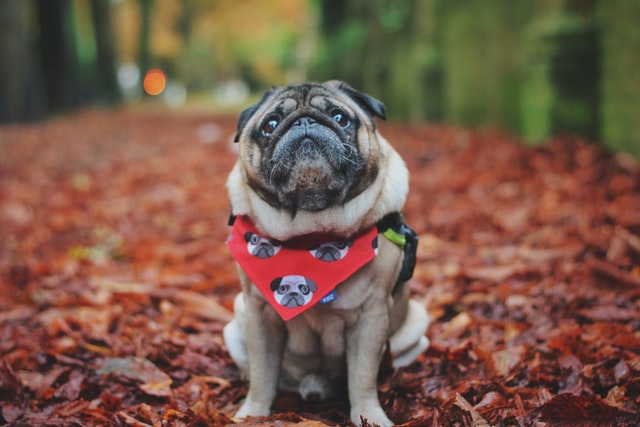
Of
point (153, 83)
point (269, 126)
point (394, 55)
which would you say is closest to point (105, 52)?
point (153, 83)

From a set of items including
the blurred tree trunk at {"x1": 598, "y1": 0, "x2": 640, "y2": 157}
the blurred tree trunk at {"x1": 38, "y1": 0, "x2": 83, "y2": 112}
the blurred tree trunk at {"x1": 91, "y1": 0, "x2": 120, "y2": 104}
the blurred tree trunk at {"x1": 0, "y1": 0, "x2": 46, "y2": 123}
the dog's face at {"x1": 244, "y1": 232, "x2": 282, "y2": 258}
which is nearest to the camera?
the dog's face at {"x1": 244, "y1": 232, "x2": 282, "y2": 258}

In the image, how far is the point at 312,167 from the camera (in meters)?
2.62

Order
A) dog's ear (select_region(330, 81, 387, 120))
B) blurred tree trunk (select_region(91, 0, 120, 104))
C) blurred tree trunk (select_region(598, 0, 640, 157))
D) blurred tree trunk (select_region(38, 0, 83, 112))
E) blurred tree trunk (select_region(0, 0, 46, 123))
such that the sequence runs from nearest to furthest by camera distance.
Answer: dog's ear (select_region(330, 81, 387, 120)), blurred tree trunk (select_region(598, 0, 640, 157)), blurred tree trunk (select_region(0, 0, 46, 123)), blurred tree trunk (select_region(38, 0, 83, 112)), blurred tree trunk (select_region(91, 0, 120, 104))

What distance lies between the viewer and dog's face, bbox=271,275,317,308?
263 cm

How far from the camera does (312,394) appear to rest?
2.90 metres

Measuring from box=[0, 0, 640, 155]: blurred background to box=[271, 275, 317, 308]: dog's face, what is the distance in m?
4.52

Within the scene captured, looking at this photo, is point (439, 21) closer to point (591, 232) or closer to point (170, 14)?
point (591, 232)

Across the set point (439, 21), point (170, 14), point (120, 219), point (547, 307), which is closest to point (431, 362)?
point (547, 307)

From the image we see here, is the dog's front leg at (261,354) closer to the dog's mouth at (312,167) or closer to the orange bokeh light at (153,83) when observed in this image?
the dog's mouth at (312,167)

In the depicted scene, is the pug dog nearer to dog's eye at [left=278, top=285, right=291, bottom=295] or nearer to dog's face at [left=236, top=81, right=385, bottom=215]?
dog's face at [left=236, top=81, right=385, bottom=215]

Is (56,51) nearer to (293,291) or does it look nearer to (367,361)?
(293,291)

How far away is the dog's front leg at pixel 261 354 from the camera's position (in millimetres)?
2807

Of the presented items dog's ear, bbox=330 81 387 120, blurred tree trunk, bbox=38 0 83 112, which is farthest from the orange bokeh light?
dog's ear, bbox=330 81 387 120

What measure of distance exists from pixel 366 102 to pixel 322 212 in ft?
1.96
